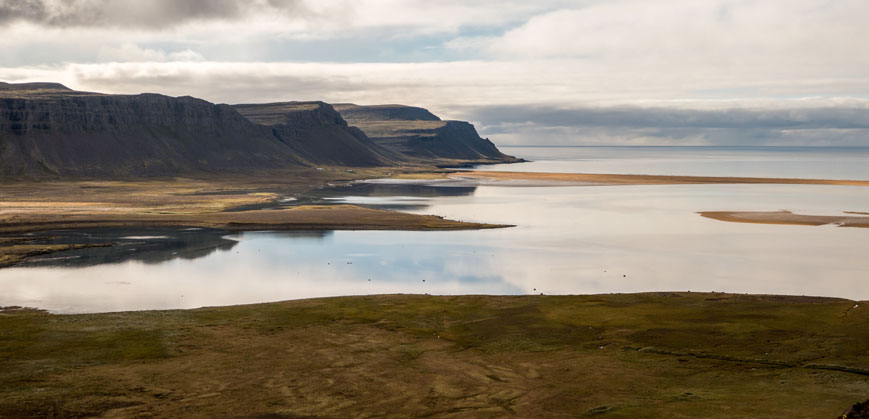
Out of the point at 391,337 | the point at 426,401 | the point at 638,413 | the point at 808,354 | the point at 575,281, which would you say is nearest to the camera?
the point at 638,413

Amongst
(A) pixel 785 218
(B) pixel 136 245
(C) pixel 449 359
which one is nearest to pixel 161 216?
(B) pixel 136 245

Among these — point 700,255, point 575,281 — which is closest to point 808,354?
point 575,281

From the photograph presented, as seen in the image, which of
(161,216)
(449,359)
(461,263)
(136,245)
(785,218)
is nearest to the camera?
(449,359)

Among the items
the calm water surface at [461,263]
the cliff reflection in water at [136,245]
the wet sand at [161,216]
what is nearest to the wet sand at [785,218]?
the calm water surface at [461,263]

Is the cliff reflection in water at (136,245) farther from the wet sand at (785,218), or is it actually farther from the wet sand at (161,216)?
the wet sand at (785,218)

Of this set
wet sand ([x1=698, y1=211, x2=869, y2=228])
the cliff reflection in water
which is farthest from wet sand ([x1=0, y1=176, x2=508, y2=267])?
wet sand ([x1=698, y1=211, x2=869, y2=228])

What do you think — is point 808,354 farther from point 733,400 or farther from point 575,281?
point 575,281

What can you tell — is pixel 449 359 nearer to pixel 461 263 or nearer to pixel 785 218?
pixel 461 263
